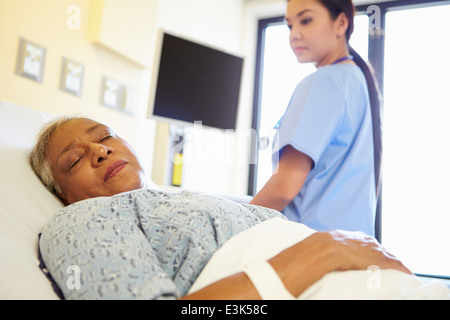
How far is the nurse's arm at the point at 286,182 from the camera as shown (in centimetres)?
112

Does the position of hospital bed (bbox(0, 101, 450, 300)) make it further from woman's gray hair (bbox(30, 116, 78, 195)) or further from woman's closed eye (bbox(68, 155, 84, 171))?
woman's closed eye (bbox(68, 155, 84, 171))

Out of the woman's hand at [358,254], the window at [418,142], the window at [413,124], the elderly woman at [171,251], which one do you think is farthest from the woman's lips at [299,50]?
the window at [418,142]

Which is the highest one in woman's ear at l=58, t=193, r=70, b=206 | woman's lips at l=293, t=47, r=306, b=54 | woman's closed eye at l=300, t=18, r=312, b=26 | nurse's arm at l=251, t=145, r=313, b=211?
woman's closed eye at l=300, t=18, r=312, b=26

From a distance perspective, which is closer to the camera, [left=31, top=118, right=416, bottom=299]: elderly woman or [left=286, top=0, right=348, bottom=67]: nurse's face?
[left=31, top=118, right=416, bottom=299]: elderly woman

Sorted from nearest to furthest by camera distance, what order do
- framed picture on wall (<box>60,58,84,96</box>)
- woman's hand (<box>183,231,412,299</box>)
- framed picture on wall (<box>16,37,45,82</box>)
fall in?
woman's hand (<box>183,231,412,299</box>)
framed picture on wall (<box>16,37,45,82</box>)
framed picture on wall (<box>60,58,84,96</box>)

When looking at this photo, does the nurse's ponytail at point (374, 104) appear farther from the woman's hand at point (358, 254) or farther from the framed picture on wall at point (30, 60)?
the framed picture on wall at point (30, 60)

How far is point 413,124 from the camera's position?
2.89m

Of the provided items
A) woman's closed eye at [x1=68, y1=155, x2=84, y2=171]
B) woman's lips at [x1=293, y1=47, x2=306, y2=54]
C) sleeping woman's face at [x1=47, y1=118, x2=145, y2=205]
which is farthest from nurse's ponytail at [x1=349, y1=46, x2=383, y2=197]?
woman's closed eye at [x1=68, y1=155, x2=84, y2=171]

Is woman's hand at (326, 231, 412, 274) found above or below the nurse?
below

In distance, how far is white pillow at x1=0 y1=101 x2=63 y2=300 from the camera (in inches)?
29.8

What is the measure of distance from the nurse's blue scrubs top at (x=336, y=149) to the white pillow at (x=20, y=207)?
2.15ft

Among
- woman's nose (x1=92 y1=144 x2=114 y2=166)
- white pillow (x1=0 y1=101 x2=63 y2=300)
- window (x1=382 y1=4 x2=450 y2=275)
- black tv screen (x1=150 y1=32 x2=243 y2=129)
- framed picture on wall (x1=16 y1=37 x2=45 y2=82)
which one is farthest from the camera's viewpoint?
window (x1=382 y1=4 x2=450 y2=275)

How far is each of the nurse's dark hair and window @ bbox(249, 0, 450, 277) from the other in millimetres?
1495

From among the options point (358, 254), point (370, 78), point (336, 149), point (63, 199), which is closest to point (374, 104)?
point (370, 78)
